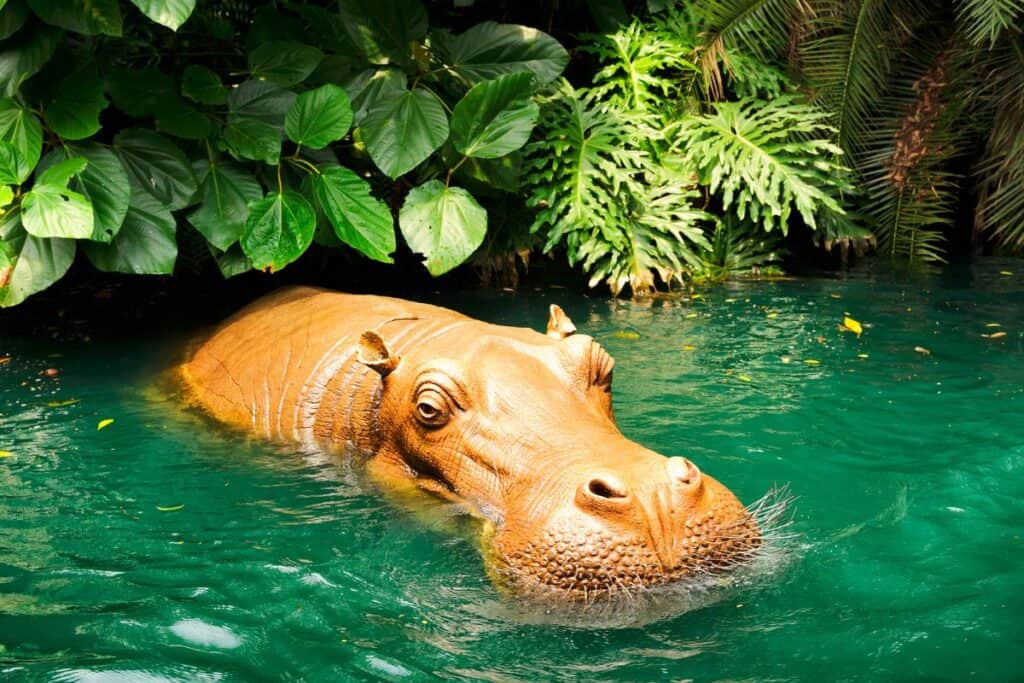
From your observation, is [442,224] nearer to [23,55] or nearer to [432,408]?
[23,55]

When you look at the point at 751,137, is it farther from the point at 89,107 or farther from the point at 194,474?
the point at 194,474

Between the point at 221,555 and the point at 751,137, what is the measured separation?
764cm

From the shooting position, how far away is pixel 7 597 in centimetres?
432

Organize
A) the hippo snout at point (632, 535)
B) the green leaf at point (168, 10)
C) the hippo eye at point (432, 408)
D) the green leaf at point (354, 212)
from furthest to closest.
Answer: the green leaf at point (354, 212), the green leaf at point (168, 10), the hippo eye at point (432, 408), the hippo snout at point (632, 535)

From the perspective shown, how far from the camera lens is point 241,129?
→ 8.12 metres

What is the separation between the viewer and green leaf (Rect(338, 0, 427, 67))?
866 centimetres

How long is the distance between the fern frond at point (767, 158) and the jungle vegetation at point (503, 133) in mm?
33

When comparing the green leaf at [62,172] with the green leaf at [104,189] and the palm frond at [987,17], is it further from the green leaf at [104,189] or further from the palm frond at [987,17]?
the palm frond at [987,17]

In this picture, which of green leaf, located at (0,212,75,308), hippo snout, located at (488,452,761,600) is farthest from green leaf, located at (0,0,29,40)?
hippo snout, located at (488,452,761,600)

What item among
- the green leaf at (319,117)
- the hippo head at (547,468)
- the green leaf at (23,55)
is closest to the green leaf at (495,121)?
the green leaf at (319,117)

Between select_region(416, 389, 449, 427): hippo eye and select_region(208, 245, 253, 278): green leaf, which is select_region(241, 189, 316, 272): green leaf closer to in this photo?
select_region(208, 245, 253, 278): green leaf

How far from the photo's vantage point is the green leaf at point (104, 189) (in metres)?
7.43

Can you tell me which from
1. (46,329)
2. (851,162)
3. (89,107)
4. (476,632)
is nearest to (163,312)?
(46,329)

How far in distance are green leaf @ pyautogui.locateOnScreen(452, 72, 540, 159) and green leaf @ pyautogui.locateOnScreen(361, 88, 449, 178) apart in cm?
23
